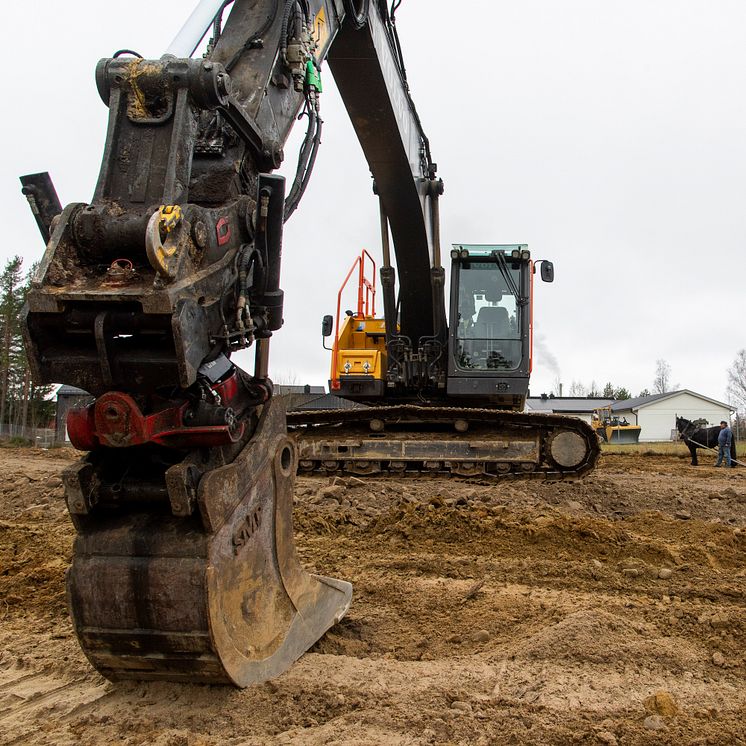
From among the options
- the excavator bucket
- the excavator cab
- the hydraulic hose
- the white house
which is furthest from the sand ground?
the white house

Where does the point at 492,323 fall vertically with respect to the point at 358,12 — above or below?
below

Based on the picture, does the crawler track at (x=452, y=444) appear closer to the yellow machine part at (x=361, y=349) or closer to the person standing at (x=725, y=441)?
the yellow machine part at (x=361, y=349)

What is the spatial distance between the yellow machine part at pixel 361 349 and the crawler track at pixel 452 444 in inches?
20.8

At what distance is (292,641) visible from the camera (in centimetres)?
313

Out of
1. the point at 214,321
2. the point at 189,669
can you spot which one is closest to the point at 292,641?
the point at 189,669

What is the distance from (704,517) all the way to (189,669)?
602 cm

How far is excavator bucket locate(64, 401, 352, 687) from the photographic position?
2.60 metres

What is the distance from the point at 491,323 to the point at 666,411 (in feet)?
197

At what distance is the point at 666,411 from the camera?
210 ft

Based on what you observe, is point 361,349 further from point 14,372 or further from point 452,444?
point 14,372

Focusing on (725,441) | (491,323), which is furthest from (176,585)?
(725,441)

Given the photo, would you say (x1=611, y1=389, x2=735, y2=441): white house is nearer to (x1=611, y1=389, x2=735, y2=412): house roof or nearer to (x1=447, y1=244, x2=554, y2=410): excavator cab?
(x1=611, y1=389, x2=735, y2=412): house roof

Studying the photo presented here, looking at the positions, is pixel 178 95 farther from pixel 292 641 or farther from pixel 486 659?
pixel 486 659

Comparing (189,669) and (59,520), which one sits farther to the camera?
(59,520)
